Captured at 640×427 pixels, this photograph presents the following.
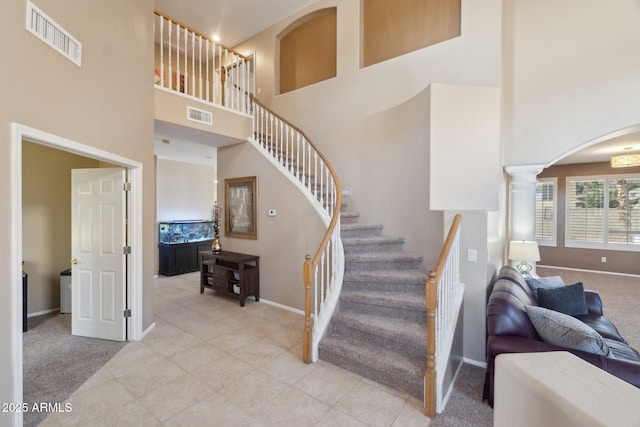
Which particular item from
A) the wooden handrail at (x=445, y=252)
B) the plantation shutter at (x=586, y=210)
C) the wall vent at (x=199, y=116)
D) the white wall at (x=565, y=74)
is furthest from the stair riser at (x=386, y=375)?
the plantation shutter at (x=586, y=210)

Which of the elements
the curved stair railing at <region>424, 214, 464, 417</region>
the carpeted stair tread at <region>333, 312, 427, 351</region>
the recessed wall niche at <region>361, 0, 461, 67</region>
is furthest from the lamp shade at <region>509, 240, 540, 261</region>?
the recessed wall niche at <region>361, 0, 461, 67</region>

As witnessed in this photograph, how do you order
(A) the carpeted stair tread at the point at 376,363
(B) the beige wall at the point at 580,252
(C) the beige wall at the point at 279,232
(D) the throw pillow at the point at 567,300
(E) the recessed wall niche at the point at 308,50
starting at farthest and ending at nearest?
(B) the beige wall at the point at 580,252 → (E) the recessed wall niche at the point at 308,50 → (C) the beige wall at the point at 279,232 → (D) the throw pillow at the point at 567,300 → (A) the carpeted stair tread at the point at 376,363

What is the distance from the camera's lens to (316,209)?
4.37m

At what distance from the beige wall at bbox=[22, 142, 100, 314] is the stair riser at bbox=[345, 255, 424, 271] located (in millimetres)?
4248

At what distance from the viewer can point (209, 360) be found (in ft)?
10.3

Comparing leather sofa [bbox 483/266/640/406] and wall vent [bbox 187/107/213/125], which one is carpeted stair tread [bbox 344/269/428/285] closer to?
leather sofa [bbox 483/266/640/406]

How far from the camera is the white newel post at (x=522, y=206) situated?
4.44m

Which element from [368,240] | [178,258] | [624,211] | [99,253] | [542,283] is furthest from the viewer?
[178,258]

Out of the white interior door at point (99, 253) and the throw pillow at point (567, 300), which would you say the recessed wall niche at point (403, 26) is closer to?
the throw pillow at point (567, 300)

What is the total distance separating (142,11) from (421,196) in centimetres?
428

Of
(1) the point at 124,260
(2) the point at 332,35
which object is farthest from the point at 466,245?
(2) the point at 332,35

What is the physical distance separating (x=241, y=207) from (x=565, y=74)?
17.3 ft

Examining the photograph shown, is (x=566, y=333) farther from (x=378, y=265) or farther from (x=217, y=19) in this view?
(x=217, y=19)

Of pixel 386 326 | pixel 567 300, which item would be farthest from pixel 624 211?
pixel 386 326
